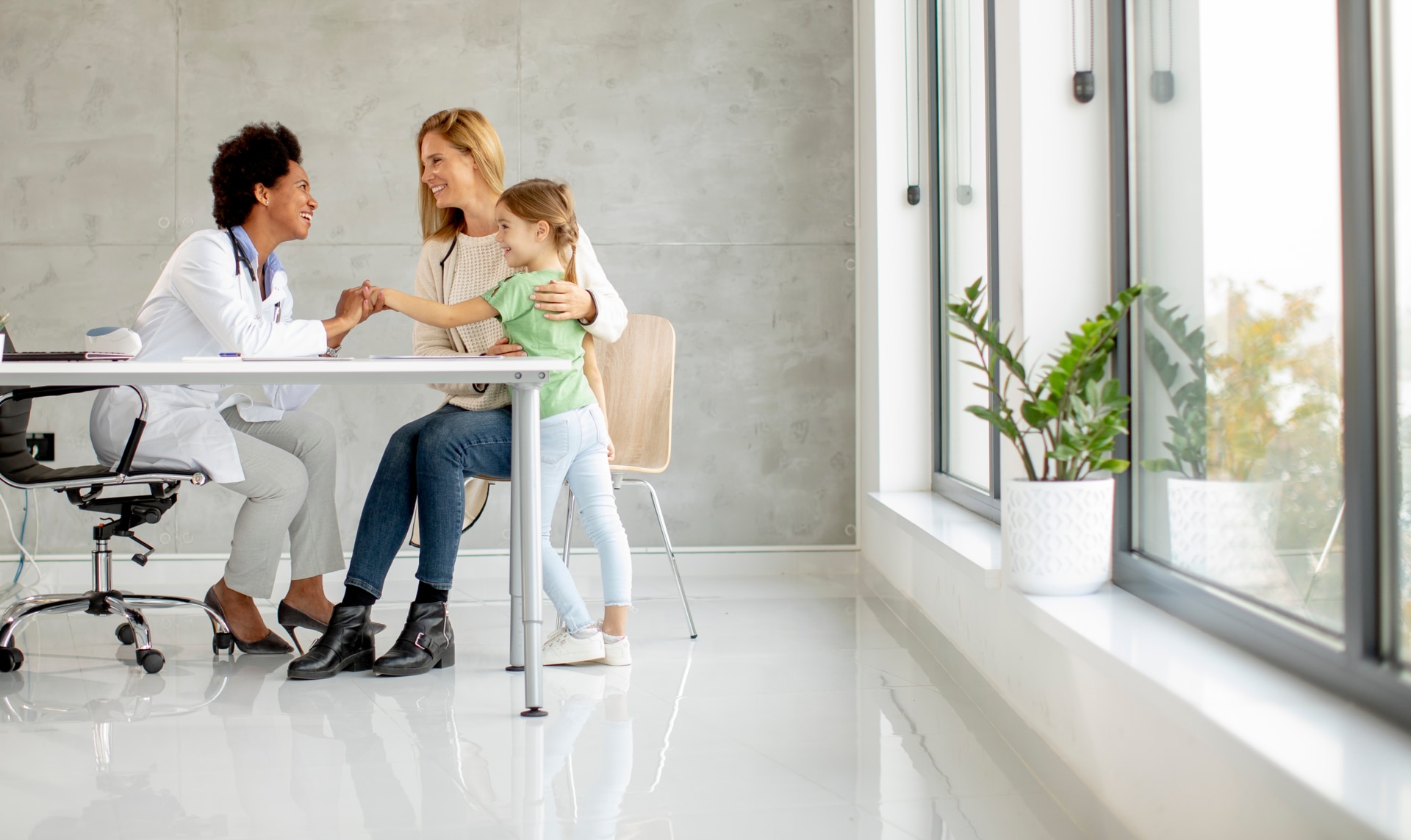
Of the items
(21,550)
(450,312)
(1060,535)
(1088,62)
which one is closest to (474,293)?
(450,312)

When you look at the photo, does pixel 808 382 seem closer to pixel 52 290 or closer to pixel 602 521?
pixel 602 521

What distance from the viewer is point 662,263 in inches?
155

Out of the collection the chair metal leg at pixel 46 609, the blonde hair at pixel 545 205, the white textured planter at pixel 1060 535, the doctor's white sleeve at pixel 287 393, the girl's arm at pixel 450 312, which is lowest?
the chair metal leg at pixel 46 609

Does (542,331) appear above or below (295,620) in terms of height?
above

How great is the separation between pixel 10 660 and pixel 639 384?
Answer: 5.54 ft

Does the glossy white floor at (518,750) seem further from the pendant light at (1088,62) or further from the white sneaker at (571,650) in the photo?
the pendant light at (1088,62)

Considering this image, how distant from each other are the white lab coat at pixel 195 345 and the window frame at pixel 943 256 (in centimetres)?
162

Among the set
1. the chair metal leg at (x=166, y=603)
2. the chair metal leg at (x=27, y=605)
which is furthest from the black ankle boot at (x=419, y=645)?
the chair metal leg at (x=27, y=605)

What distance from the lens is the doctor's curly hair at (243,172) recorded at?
2.83 meters

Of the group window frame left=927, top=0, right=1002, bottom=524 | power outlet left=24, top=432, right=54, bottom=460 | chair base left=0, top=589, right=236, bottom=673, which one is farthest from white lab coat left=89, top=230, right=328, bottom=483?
window frame left=927, top=0, right=1002, bottom=524

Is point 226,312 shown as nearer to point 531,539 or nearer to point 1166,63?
point 531,539

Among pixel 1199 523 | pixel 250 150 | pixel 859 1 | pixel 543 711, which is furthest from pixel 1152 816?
pixel 859 1

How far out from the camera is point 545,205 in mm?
2535

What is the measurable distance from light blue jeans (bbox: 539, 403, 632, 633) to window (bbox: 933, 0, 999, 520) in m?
0.90
